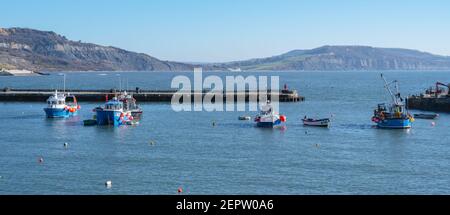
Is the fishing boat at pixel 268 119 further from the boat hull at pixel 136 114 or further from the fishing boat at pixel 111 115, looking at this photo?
the boat hull at pixel 136 114

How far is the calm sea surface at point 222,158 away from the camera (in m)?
32.1

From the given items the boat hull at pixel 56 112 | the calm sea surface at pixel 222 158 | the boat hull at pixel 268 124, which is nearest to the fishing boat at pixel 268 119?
the boat hull at pixel 268 124

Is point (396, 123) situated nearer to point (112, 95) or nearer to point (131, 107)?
point (131, 107)

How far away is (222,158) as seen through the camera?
4044 cm

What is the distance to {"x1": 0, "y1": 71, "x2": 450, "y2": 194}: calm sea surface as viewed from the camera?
32.1 meters

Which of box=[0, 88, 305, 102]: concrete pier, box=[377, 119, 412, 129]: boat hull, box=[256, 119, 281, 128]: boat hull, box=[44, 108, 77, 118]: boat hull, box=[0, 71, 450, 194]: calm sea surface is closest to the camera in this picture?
box=[0, 71, 450, 194]: calm sea surface

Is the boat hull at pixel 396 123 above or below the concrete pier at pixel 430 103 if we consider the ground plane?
below

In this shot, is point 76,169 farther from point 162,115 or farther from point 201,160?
point 162,115

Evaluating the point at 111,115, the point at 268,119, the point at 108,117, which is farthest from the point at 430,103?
the point at 108,117

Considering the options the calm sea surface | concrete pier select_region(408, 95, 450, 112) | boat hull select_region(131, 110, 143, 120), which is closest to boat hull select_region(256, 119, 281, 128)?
the calm sea surface

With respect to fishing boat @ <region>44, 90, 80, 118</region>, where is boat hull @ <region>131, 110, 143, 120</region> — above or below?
below

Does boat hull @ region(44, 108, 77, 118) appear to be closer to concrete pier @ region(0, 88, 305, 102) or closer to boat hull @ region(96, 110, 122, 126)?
boat hull @ region(96, 110, 122, 126)
